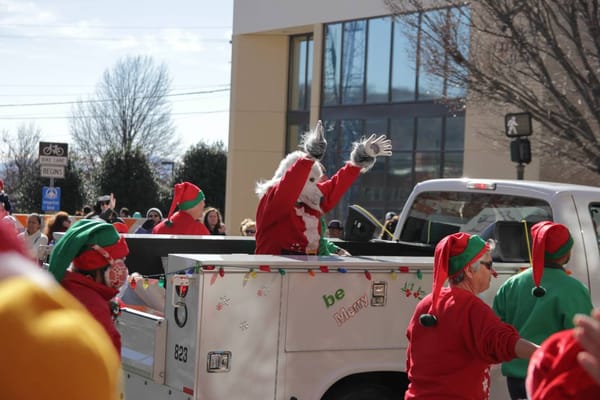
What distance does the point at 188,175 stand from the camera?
43.9 m

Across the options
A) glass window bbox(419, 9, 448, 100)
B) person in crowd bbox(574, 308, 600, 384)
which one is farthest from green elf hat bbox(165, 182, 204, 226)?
glass window bbox(419, 9, 448, 100)

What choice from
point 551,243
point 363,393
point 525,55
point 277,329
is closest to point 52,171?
point 525,55

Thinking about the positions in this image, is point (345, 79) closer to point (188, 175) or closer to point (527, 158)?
point (527, 158)

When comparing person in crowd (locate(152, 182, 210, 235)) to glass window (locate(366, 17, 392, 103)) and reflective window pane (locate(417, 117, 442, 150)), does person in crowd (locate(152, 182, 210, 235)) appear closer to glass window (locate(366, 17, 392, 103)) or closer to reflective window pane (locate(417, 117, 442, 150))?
reflective window pane (locate(417, 117, 442, 150))

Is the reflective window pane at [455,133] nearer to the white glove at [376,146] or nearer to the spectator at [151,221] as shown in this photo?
the spectator at [151,221]

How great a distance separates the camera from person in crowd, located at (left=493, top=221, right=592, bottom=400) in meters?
4.69

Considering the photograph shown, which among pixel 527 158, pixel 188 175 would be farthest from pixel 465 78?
pixel 188 175

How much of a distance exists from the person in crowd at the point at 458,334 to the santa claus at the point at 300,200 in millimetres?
2167

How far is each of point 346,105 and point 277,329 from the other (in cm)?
2332

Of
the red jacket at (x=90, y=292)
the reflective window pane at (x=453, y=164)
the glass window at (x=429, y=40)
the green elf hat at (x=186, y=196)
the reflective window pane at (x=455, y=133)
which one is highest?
the glass window at (x=429, y=40)

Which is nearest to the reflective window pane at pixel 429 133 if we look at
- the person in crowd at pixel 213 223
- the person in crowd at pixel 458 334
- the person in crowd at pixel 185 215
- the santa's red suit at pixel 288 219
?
the person in crowd at pixel 213 223

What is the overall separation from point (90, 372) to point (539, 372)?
1.13 meters

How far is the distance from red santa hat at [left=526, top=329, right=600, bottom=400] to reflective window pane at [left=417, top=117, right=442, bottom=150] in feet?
78.1

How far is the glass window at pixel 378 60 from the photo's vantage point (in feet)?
87.5
